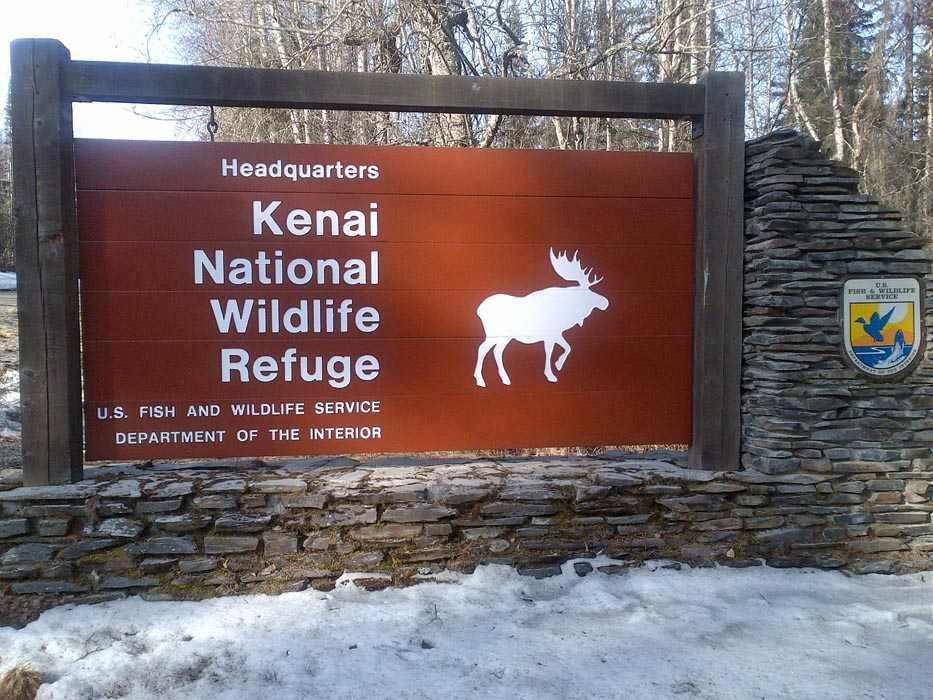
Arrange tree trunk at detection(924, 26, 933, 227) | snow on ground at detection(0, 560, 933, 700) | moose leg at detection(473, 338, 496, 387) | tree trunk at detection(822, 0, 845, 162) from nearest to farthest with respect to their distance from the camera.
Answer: snow on ground at detection(0, 560, 933, 700)
moose leg at detection(473, 338, 496, 387)
tree trunk at detection(822, 0, 845, 162)
tree trunk at detection(924, 26, 933, 227)

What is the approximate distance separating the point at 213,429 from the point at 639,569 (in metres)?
2.37

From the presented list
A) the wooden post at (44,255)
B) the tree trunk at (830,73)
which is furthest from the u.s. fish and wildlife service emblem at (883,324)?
the tree trunk at (830,73)

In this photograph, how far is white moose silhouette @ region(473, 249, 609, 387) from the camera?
410 centimetres

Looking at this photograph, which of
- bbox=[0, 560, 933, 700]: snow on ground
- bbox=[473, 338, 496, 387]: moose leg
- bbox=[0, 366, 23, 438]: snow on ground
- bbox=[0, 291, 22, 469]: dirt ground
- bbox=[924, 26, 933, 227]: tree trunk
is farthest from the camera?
bbox=[924, 26, 933, 227]: tree trunk

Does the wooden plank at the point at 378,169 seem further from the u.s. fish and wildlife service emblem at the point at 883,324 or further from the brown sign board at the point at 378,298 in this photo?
the u.s. fish and wildlife service emblem at the point at 883,324

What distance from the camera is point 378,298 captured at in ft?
13.2

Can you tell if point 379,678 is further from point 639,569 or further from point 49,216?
point 49,216

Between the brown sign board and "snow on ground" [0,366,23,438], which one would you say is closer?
the brown sign board

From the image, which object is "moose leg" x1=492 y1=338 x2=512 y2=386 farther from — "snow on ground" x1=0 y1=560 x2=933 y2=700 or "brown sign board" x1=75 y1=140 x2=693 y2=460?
"snow on ground" x1=0 y1=560 x2=933 y2=700

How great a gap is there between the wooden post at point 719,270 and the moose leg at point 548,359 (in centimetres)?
82

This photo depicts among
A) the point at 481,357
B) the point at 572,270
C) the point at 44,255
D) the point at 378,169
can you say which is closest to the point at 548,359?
the point at 481,357

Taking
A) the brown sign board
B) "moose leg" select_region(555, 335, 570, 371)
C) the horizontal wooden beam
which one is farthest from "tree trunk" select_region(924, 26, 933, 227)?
"moose leg" select_region(555, 335, 570, 371)

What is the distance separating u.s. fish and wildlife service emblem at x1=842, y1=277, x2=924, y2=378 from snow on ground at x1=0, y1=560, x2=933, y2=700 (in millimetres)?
1182

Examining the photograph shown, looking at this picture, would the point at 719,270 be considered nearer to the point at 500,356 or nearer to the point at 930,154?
the point at 500,356
